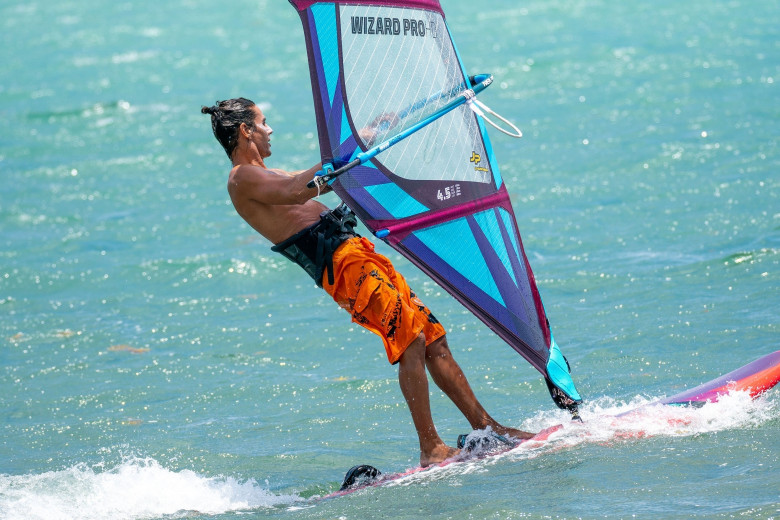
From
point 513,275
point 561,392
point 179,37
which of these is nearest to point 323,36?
point 513,275

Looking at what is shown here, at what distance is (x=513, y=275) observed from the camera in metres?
5.35

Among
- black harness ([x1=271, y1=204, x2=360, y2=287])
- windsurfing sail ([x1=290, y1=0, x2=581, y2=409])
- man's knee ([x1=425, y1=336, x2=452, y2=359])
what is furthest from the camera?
man's knee ([x1=425, y1=336, x2=452, y2=359])

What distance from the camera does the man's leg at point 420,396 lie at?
15.9 feet

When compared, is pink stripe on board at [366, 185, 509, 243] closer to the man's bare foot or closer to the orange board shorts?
the orange board shorts

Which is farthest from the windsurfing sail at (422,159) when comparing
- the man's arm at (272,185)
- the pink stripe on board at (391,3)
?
the man's arm at (272,185)

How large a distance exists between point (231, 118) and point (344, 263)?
0.88 m

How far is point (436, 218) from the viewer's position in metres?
5.01

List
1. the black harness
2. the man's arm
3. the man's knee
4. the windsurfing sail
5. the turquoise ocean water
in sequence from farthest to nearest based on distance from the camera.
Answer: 1. the man's knee
2. the black harness
3. the turquoise ocean water
4. the windsurfing sail
5. the man's arm

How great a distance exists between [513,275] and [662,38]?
15.3m

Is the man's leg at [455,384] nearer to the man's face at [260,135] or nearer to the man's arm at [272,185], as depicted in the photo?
the man's arm at [272,185]

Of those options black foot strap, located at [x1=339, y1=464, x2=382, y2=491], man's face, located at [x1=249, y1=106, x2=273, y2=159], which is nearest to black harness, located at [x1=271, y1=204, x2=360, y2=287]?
man's face, located at [x1=249, y1=106, x2=273, y2=159]

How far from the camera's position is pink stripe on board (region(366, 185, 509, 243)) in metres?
4.77

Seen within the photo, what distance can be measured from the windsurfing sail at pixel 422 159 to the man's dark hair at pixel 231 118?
19.7 inches

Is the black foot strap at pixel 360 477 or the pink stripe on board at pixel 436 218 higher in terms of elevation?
the pink stripe on board at pixel 436 218
